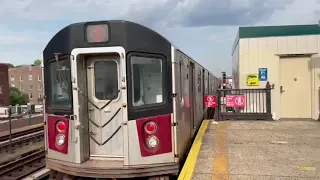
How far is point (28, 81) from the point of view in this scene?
9050 centimetres

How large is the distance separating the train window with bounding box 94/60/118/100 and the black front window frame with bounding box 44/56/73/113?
42cm

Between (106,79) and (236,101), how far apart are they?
21.1 feet

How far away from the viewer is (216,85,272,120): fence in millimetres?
10562

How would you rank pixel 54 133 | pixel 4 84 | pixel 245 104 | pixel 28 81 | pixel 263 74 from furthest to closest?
pixel 28 81 < pixel 4 84 < pixel 263 74 < pixel 245 104 < pixel 54 133

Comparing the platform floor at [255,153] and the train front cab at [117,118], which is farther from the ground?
the train front cab at [117,118]

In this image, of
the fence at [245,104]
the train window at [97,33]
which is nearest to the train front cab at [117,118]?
the train window at [97,33]

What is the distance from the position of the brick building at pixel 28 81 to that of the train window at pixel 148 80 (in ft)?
287

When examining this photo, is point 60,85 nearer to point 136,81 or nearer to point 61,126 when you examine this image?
point 61,126

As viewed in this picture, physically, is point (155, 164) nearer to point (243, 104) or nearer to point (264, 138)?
point (264, 138)

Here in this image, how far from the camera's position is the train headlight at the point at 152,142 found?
16.3ft

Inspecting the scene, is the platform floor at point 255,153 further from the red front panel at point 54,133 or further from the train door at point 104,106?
the red front panel at point 54,133

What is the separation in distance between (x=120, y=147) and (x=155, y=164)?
24.3 inches

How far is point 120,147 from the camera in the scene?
16.9 feet

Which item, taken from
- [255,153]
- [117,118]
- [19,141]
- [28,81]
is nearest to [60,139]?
[117,118]
